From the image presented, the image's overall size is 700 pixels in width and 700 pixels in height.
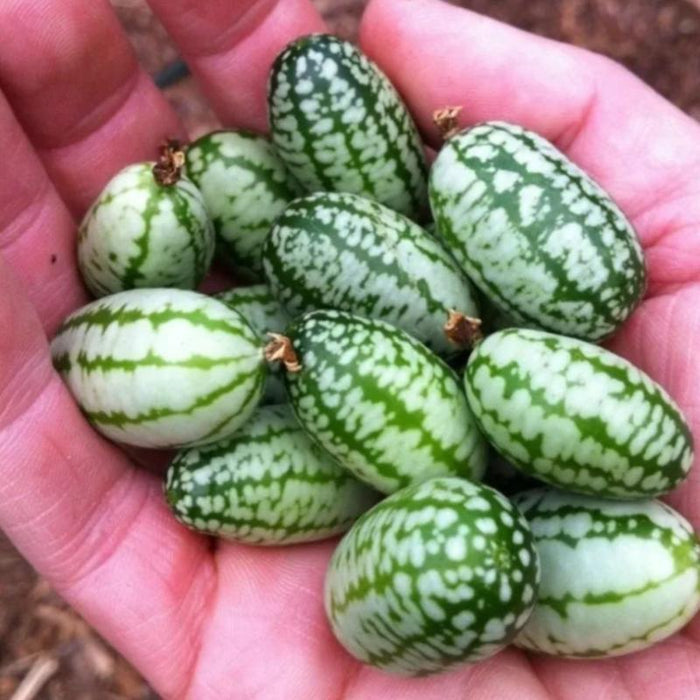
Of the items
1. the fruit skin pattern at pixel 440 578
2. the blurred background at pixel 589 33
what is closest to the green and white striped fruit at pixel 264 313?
the fruit skin pattern at pixel 440 578

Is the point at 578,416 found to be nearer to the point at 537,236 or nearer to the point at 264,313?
the point at 537,236

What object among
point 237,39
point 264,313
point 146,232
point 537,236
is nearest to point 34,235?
point 146,232


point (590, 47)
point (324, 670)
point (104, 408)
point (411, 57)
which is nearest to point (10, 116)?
point (104, 408)

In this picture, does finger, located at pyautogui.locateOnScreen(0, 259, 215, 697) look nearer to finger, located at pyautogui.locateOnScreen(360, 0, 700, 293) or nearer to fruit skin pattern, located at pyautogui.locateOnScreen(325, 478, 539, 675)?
fruit skin pattern, located at pyautogui.locateOnScreen(325, 478, 539, 675)

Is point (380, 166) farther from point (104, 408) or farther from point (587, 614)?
point (587, 614)

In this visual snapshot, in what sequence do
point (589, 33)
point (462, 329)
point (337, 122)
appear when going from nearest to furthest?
point (462, 329) < point (337, 122) < point (589, 33)

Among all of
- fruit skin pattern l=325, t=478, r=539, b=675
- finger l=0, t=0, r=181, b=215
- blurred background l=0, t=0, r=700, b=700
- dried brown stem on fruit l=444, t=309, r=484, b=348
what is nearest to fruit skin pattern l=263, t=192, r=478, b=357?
dried brown stem on fruit l=444, t=309, r=484, b=348
